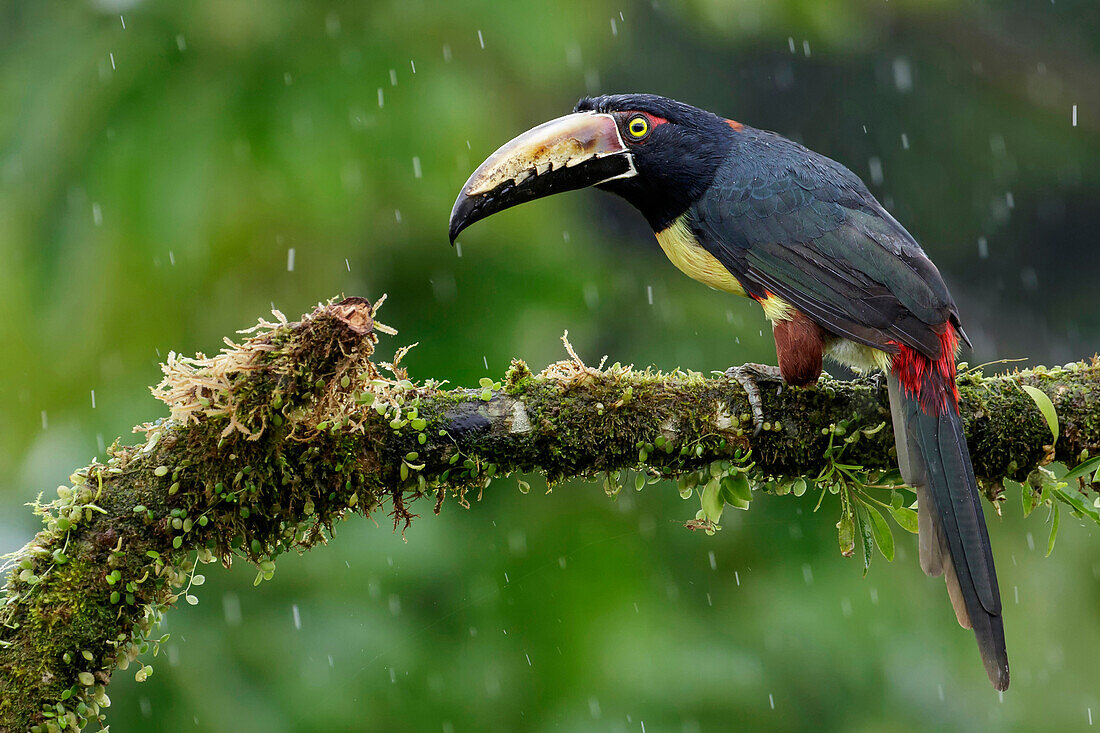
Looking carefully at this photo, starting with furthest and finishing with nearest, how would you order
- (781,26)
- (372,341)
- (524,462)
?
Answer: (781,26) → (524,462) → (372,341)

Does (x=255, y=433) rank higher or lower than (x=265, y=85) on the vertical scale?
lower

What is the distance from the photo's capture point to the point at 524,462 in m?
2.64

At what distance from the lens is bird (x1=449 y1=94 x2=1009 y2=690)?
2.85 m

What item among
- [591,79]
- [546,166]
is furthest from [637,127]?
[591,79]

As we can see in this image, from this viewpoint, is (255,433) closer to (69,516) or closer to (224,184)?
(69,516)

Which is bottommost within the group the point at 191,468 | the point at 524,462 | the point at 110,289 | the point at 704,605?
the point at 704,605

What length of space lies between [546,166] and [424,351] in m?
1.50

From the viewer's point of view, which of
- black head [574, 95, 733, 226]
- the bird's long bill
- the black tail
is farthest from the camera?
black head [574, 95, 733, 226]

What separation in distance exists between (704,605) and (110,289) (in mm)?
3258

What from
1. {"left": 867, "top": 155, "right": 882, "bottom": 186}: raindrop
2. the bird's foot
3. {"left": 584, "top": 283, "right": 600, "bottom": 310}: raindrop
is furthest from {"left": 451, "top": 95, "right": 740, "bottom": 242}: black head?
{"left": 867, "top": 155, "right": 882, "bottom": 186}: raindrop

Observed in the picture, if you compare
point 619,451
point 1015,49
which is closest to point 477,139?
point 619,451

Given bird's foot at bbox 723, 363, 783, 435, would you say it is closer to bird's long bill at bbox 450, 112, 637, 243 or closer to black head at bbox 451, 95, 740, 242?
black head at bbox 451, 95, 740, 242

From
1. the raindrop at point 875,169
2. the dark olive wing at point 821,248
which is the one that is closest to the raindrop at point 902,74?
the raindrop at point 875,169

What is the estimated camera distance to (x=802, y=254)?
129 inches
